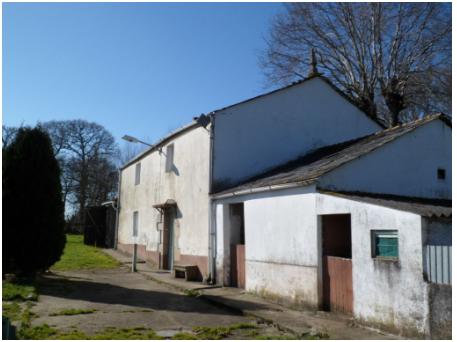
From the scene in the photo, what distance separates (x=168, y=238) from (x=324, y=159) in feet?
25.1

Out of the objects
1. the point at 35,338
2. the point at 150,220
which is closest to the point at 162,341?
the point at 35,338

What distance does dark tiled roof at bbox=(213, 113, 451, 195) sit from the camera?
1046 centimetres

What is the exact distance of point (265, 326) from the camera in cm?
824

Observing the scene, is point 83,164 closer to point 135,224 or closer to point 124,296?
point 135,224

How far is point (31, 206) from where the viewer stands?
12266 millimetres

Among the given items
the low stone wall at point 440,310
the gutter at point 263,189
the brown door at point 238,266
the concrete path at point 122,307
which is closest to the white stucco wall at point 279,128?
the gutter at point 263,189

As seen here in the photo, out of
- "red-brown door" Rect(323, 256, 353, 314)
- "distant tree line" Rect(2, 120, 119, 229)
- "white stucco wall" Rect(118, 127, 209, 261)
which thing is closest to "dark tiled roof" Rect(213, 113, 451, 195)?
"white stucco wall" Rect(118, 127, 209, 261)

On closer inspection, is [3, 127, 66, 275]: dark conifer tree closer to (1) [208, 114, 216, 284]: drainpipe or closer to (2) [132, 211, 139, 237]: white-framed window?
(1) [208, 114, 216, 284]: drainpipe

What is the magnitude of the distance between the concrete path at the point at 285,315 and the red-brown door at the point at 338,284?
224 millimetres

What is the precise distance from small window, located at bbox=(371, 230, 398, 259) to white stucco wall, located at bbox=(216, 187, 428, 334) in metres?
0.08

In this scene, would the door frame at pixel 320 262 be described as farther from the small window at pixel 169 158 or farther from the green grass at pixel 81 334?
the small window at pixel 169 158

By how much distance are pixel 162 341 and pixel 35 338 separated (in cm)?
A: 183

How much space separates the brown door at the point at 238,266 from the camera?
1276 centimetres

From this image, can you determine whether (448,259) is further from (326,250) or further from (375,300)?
(326,250)
